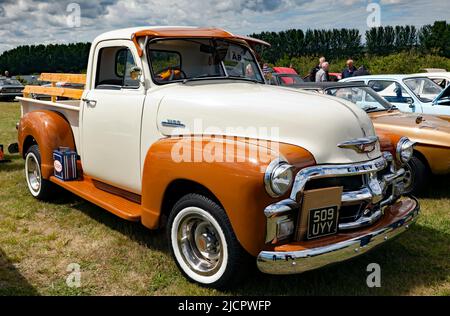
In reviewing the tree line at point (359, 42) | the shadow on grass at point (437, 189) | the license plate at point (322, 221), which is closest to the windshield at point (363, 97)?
the shadow on grass at point (437, 189)

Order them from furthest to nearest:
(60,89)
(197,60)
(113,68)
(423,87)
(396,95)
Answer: (423,87), (396,95), (60,89), (113,68), (197,60)

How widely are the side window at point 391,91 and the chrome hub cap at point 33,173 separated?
6339 millimetres

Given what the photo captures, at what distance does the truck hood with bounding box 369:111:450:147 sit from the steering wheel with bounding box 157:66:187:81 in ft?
9.10

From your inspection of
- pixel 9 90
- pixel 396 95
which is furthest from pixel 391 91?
pixel 9 90

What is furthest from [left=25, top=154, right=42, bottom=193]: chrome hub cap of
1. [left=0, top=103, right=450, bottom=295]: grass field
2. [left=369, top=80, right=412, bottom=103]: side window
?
[left=369, top=80, right=412, bottom=103]: side window

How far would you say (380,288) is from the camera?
3551mm

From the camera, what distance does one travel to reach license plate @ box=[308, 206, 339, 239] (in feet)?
10.2

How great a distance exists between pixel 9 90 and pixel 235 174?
78.4ft

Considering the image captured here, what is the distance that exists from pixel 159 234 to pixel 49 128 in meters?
1.90

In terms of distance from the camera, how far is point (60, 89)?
571cm

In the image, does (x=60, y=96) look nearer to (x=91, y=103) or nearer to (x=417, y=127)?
(x=91, y=103)

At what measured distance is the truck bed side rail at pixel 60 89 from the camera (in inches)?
212

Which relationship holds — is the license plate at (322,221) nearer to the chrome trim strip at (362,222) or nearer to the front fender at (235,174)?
the chrome trim strip at (362,222)
